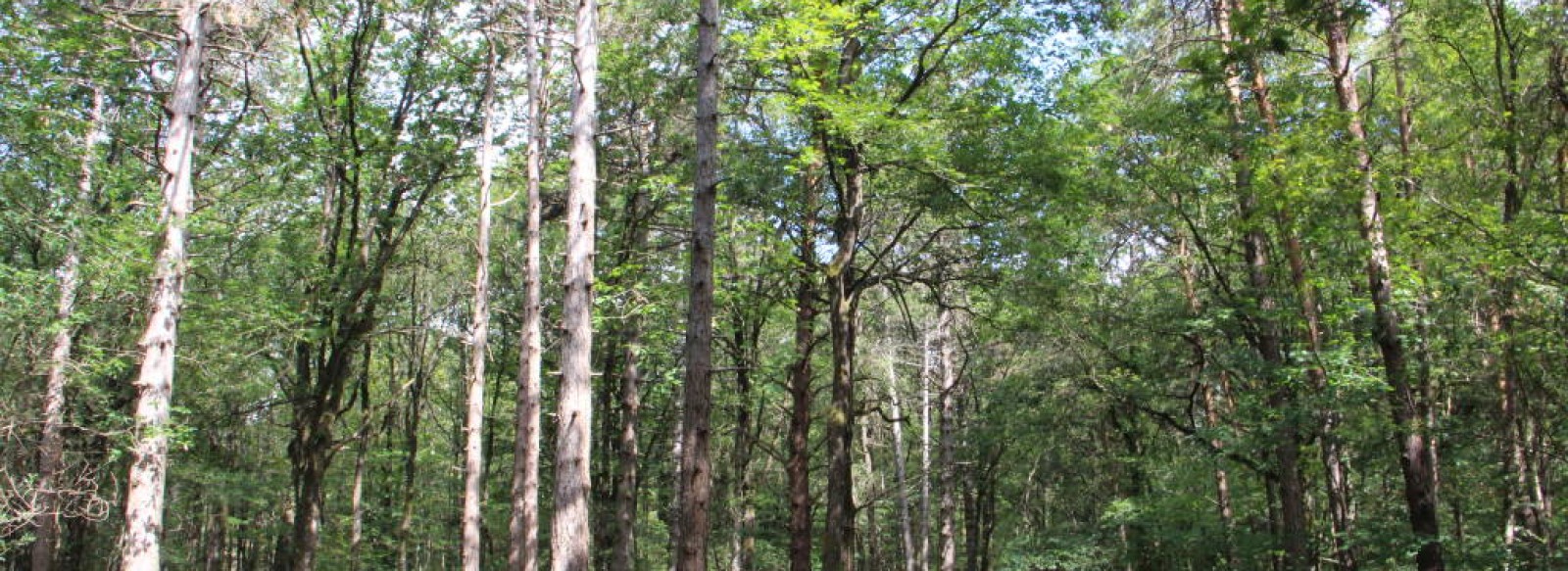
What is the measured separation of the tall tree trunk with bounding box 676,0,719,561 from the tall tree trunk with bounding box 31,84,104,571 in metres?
6.46

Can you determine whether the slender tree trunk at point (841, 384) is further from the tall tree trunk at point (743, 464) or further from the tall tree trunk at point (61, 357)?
the tall tree trunk at point (61, 357)

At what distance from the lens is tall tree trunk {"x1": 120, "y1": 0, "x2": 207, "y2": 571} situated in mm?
8914

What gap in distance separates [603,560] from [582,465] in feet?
47.5

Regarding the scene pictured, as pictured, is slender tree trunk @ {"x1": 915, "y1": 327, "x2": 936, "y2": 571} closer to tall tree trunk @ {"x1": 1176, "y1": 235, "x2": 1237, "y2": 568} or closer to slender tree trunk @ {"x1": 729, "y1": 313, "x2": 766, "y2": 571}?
slender tree trunk @ {"x1": 729, "y1": 313, "x2": 766, "y2": 571}

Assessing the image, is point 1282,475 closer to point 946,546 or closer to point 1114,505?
point 1114,505

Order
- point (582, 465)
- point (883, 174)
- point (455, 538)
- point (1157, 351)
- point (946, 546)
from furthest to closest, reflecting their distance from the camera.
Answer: point (455, 538) < point (946, 546) < point (1157, 351) < point (883, 174) < point (582, 465)

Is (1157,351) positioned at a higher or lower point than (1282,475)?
higher

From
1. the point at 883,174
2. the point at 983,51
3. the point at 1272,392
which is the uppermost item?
the point at 983,51

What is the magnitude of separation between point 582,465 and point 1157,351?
11.9 metres

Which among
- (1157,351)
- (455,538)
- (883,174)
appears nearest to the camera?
(883,174)

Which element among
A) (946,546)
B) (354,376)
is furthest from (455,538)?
(946,546)

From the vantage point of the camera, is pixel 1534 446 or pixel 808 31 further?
pixel 1534 446

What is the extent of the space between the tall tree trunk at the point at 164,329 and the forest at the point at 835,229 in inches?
1.7

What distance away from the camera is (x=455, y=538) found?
1309 inches
